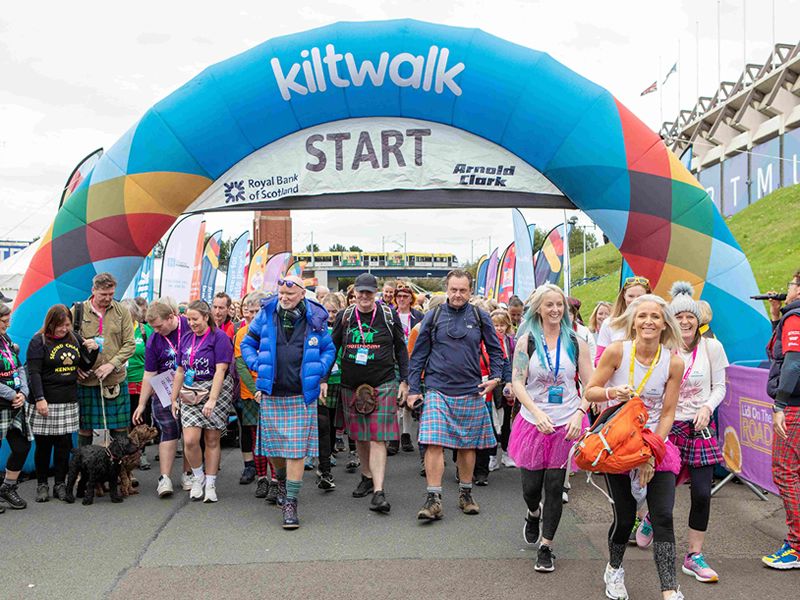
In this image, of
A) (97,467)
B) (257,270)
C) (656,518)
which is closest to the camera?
(656,518)

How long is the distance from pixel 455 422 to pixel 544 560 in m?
1.46

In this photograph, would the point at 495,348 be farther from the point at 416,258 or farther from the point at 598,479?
the point at 416,258

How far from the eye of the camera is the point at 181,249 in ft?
48.5

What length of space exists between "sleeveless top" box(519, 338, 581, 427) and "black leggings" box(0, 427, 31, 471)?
14.2 ft

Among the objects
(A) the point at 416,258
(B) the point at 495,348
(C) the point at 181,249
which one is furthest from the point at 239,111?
(A) the point at 416,258

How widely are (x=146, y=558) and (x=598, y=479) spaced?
424 centimetres

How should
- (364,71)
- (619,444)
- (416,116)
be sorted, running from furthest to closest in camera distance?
(416,116) < (364,71) < (619,444)

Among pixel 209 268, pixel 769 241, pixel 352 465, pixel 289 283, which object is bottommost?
pixel 352 465

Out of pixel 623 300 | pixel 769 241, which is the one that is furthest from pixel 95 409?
pixel 769 241

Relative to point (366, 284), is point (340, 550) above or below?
below

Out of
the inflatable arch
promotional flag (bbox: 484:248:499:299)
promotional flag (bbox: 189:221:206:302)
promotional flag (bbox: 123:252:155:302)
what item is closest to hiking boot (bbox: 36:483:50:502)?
the inflatable arch

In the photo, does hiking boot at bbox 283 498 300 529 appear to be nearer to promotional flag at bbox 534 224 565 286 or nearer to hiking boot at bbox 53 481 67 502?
hiking boot at bbox 53 481 67 502

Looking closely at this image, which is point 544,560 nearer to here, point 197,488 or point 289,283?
point 289,283

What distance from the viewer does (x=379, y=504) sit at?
5.77 meters
